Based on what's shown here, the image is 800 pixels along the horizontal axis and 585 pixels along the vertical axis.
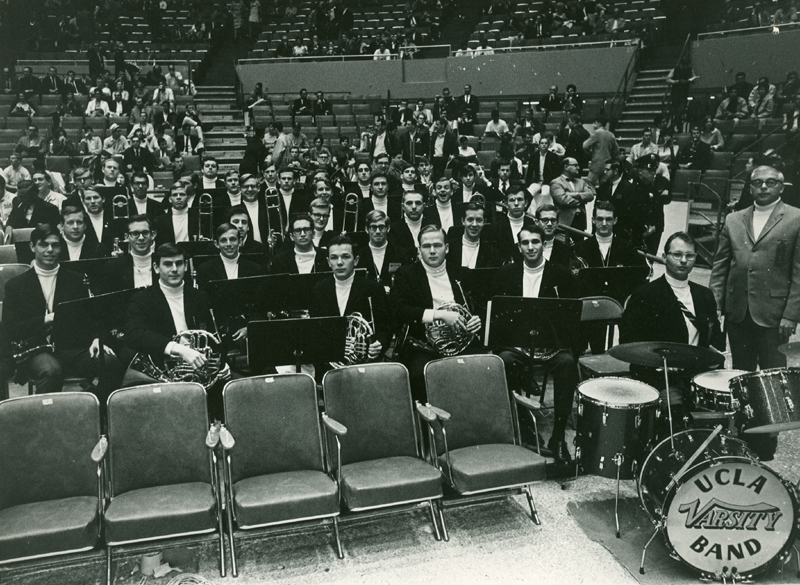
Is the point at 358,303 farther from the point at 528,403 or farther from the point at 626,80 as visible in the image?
the point at 626,80

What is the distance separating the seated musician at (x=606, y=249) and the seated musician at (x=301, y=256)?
2.11 meters

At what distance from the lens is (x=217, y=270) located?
5086mm

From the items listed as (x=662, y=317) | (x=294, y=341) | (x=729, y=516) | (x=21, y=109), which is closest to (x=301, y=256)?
(x=294, y=341)

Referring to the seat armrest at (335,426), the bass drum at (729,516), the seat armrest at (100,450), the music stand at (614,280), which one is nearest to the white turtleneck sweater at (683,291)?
the music stand at (614,280)

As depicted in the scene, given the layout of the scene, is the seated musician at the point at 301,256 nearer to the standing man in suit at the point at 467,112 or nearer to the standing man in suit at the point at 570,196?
the standing man in suit at the point at 570,196

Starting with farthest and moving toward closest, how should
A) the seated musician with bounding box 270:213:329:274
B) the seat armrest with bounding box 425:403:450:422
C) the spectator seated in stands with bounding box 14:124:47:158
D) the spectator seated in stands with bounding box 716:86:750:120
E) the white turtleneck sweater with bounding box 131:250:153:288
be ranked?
1. the spectator seated in stands with bounding box 14:124:47:158
2. the spectator seated in stands with bounding box 716:86:750:120
3. the seated musician with bounding box 270:213:329:274
4. the white turtleneck sweater with bounding box 131:250:153:288
5. the seat armrest with bounding box 425:403:450:422

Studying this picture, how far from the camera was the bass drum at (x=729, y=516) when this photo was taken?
3.04 m

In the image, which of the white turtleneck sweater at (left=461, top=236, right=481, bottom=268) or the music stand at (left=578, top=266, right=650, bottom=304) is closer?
the music stand at (left=578, top=266, right=650, bottom=304)

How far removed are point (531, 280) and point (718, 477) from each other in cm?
203

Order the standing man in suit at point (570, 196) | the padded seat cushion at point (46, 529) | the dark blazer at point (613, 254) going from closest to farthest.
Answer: the padded seat cushion at point (46, 529) → the dark blazer at point (613, 254) → the standing man in suit at point (570, 196)

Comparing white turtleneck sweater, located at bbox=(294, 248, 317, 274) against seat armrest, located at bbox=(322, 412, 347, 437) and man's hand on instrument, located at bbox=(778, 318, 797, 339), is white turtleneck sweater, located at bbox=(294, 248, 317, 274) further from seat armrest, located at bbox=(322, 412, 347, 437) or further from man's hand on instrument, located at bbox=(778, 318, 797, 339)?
man's hand on instrument, located at bbox=(778, 318, 797, 339)

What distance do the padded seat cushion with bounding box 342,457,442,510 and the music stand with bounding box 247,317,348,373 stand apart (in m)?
0.64

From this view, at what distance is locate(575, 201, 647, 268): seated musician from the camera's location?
5.68m

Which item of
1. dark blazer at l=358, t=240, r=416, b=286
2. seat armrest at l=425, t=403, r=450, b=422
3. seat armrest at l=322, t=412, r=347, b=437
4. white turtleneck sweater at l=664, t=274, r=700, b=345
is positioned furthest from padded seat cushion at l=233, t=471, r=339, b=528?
white turtleneck sweater at l=664, t=274, r=700, b=345
